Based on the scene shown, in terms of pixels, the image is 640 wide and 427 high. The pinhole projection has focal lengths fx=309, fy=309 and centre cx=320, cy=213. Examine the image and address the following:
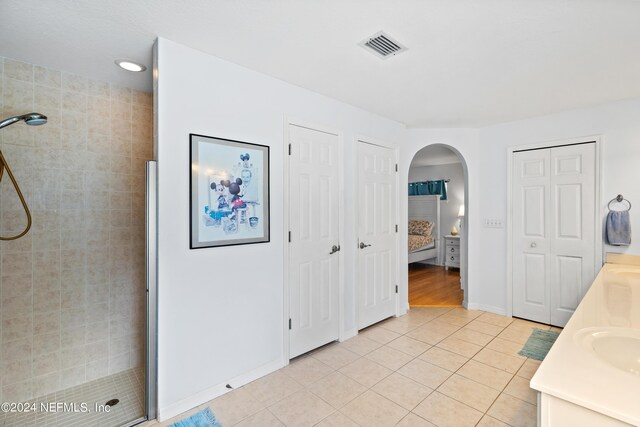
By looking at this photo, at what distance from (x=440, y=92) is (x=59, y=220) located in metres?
3.31

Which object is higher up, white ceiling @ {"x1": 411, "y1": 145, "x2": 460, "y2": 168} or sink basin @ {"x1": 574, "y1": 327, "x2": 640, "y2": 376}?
white ceiling @ {"x1": 411, "y1": 145, "x2": 460, "y2": 168}

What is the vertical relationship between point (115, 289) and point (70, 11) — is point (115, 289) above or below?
below

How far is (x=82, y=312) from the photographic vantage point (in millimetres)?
2398

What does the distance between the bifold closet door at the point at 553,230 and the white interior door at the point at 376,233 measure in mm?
1520

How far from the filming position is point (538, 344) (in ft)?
9.93

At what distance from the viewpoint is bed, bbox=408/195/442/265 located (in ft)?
20.4

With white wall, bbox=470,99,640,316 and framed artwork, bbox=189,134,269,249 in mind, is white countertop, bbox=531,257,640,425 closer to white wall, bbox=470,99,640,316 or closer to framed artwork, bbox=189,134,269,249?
framed artwork, bbox=189,134,269,249

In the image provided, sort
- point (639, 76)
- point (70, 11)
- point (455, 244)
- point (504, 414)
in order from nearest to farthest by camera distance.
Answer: point (70, 11)
point (504, 414)
point (639, 76)
point (455, 244)

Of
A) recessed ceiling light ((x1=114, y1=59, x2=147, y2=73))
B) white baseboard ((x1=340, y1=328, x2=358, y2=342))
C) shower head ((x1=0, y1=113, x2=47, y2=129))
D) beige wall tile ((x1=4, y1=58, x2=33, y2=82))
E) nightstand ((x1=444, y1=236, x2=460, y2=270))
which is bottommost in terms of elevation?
white baseboard ((x1=340, y1=328, x2=358, y2=342))

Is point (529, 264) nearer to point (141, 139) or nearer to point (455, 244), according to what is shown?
point (455, 244)

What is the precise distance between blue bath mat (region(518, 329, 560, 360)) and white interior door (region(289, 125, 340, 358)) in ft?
5.83

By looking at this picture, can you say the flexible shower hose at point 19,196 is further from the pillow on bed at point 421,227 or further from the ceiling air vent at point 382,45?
the pillow on bed at point 421,227

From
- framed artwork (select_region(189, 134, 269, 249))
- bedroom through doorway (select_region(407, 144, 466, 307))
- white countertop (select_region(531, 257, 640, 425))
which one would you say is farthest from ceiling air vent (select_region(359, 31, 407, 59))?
bedroom through doorway (select_region(407, 144, 466, 307))

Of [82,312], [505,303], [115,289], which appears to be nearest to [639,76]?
[505,303]
